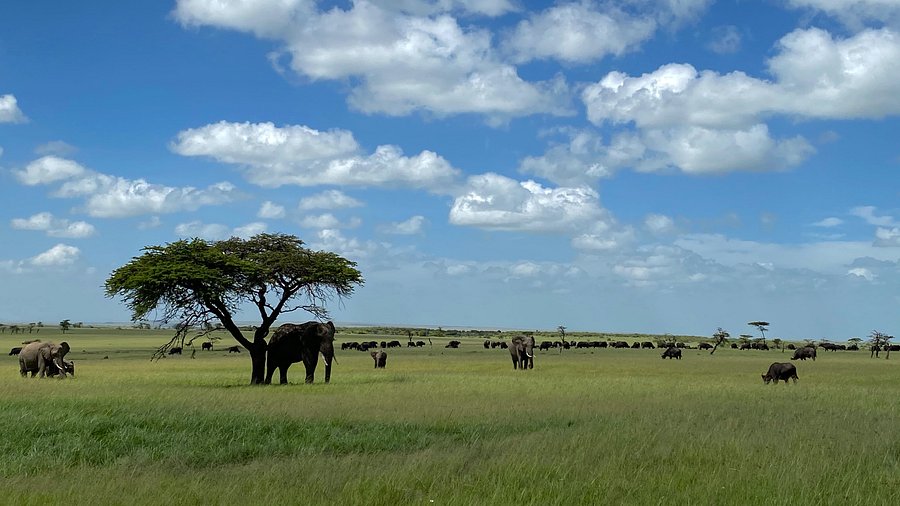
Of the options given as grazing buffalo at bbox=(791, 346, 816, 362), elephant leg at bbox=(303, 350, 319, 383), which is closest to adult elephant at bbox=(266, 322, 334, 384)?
elephant leg at bbox=(303, 350, 319, 383)

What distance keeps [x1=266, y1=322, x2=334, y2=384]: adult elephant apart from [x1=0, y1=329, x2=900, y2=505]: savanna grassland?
8.13 metres

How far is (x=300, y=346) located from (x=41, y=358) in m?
12.1

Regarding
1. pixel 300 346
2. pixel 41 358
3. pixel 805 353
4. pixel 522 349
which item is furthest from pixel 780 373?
pixel 805 353

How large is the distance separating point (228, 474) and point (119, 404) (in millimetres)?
9766

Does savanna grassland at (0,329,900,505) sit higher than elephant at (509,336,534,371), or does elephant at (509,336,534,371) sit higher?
elephant at (509,336,534,371)

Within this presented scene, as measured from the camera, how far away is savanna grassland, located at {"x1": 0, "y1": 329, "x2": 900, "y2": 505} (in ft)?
32.5

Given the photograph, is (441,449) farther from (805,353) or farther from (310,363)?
(805,353)

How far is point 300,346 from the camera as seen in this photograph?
3419 cm

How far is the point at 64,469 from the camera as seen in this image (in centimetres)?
1234

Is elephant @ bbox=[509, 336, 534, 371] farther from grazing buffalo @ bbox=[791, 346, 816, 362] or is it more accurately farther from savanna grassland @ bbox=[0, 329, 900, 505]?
grazing buffalo @ bbox=[791, 346, 816, 362]

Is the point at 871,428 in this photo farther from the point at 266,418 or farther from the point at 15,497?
the point at 15,497

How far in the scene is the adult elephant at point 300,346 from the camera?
3372 centimetres

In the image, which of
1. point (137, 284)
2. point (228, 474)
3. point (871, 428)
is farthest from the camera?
point (137, 284)

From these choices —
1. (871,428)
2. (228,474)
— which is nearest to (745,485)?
(228,474)
